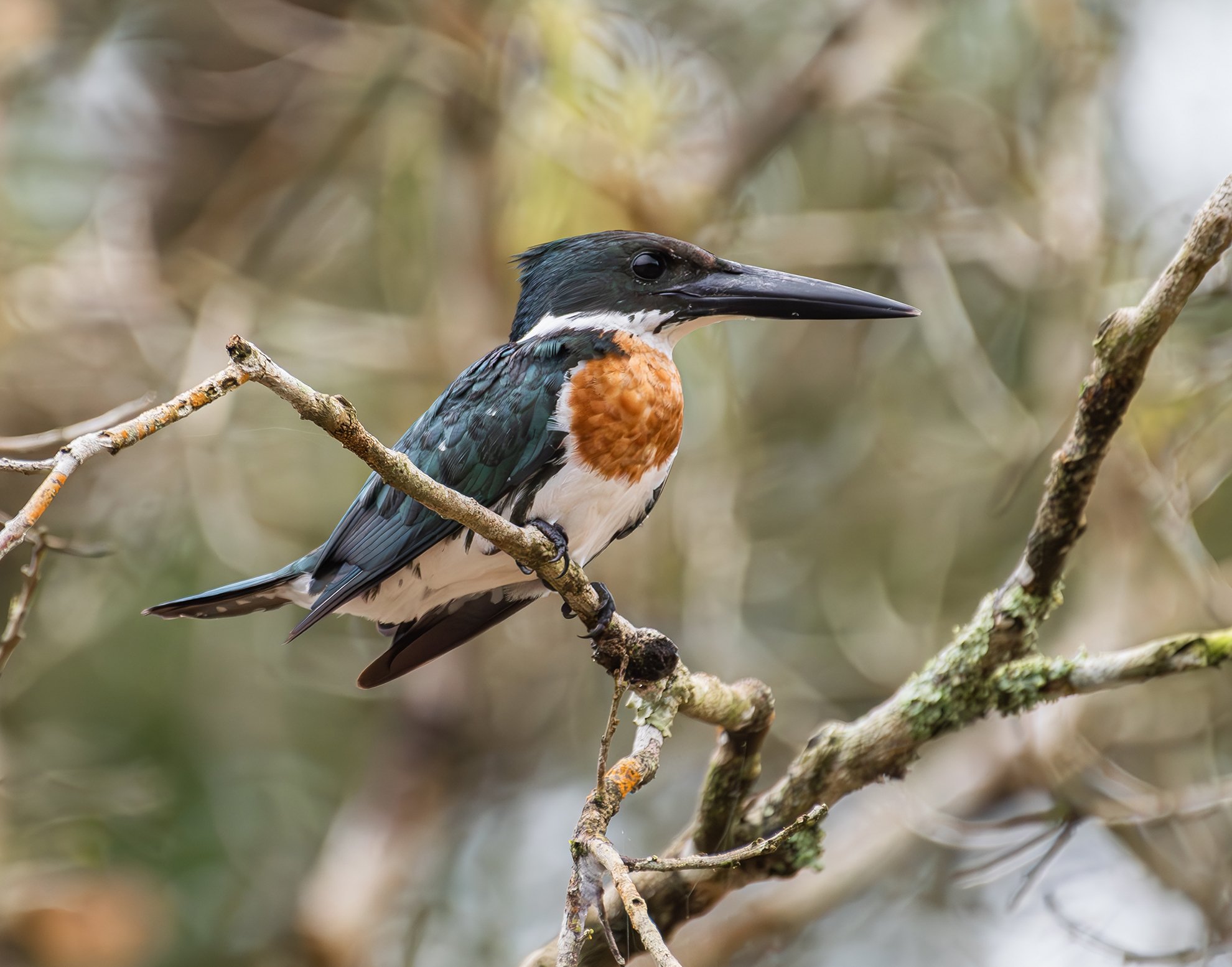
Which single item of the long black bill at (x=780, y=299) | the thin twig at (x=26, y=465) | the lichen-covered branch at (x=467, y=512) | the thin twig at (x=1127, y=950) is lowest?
the thin twig at (x=1127, y=950)

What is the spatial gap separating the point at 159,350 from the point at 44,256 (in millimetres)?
837

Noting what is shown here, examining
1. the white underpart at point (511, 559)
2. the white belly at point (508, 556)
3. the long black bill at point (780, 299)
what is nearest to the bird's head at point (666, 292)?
the long black bill at point (780, 299)

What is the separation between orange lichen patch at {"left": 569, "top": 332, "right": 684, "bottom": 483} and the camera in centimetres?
296

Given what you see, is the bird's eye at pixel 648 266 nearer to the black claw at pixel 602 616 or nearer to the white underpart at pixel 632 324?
the white underpart at pixel 632 324

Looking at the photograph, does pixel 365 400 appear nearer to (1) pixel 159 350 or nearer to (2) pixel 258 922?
(1) pixel 159 350

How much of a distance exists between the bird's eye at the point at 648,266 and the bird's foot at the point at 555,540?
0.85 metres

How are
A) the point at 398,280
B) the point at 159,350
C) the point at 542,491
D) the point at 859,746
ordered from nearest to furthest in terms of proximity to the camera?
the point at 859,746 → the point at 542,491 → the point at 159,350 → the point at 398,280

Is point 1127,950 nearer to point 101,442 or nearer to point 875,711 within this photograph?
point 875,711

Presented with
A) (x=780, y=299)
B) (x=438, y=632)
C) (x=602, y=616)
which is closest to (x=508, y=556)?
(x=602, y=616)

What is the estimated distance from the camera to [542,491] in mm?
2930

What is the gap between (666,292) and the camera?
333 cm

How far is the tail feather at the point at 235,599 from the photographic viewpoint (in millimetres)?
3012

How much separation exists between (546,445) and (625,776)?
3.23ft

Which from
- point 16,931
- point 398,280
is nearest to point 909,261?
point 398,280
